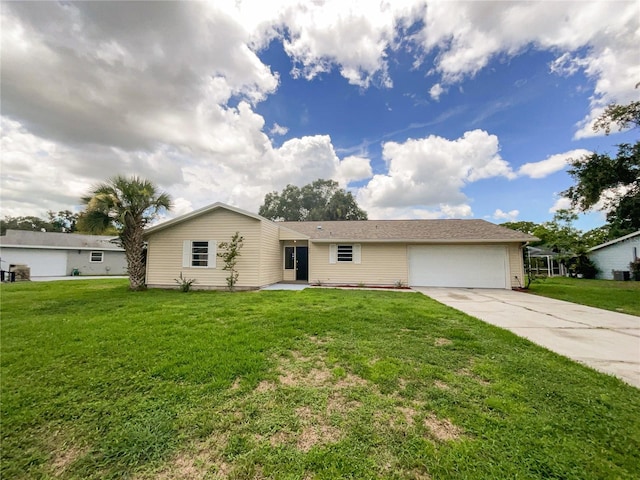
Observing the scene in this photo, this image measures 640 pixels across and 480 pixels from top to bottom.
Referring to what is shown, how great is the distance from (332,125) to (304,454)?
15.1m

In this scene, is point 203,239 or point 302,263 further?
point 302,263

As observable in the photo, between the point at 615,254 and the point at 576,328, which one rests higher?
the point at 615,254

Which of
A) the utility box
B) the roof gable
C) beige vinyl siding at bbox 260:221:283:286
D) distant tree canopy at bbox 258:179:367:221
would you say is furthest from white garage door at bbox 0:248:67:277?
the utility box

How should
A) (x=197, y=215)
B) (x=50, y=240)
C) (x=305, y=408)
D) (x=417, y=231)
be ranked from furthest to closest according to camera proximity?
(x=50, y=240), (x=417, y=231), (x=197, y=215), (x=305, y=408)

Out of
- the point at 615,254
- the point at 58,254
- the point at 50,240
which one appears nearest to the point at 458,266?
the point at 615,254

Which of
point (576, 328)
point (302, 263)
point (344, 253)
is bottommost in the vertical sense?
point (576, 328)

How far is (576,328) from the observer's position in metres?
5.54

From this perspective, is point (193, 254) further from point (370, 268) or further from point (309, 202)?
point (309, 202)

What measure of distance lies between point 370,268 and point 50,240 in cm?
2372

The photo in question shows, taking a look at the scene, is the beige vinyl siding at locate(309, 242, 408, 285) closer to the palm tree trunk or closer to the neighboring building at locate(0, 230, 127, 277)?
the palm tree trunk

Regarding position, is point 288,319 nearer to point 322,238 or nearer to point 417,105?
point 322,238

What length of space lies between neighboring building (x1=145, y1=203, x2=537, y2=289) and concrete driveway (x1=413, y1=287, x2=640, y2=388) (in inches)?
159

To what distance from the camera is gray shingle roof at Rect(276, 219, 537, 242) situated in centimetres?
1237

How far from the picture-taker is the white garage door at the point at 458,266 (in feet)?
41.5
